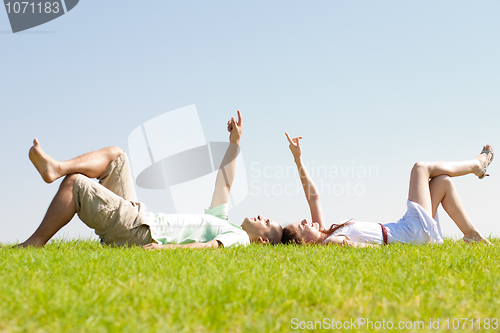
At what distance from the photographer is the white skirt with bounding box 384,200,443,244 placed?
601cm

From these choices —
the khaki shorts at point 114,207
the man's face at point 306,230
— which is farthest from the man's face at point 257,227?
the khaki shorts at point 114,207

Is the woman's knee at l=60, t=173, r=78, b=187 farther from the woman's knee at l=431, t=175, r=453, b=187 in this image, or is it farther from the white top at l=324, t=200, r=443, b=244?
the woman's knee at l=431, t=175, r=453, b=187

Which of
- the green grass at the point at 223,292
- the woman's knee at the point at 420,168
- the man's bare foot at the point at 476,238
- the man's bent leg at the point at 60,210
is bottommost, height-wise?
the man's bare foot at the point at 476,238

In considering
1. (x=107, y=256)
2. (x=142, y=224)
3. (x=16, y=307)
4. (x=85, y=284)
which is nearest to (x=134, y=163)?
(x=142, y=224)

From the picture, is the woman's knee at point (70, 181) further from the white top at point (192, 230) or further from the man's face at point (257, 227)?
the man's face at point (257, 227)

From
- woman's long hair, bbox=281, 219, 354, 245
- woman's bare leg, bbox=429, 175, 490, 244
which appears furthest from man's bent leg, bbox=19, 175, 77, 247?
woman's bare leg, bbox=429, 175, 490, 244

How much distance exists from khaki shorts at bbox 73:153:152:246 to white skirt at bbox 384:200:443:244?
3588mm

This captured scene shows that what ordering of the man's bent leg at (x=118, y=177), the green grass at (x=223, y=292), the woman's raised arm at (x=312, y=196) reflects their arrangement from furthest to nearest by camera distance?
the woman's raised arm at (x=312, y=196) → the man's bent leg at (x=118, y=177) → the green grass at (x=223, y=292)

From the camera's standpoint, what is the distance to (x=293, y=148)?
6.98m

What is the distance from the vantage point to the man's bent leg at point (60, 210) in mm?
4848

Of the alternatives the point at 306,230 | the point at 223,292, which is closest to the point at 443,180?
the point at 306,230

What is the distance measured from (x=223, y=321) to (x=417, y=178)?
16.2 ft

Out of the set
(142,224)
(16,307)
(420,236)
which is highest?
(16,307)

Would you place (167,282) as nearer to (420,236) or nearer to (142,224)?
(142,224)
